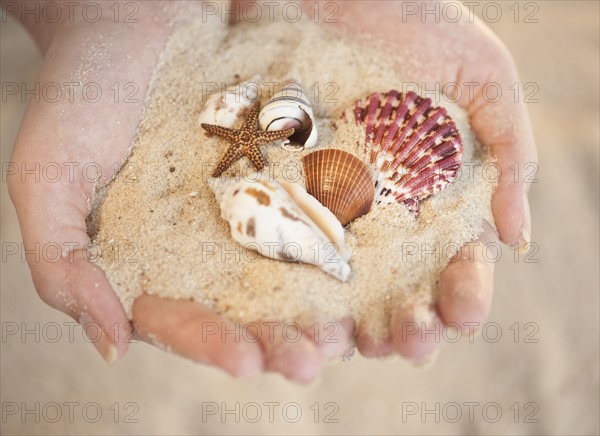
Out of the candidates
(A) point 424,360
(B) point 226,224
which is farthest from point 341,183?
(A) point 424,360

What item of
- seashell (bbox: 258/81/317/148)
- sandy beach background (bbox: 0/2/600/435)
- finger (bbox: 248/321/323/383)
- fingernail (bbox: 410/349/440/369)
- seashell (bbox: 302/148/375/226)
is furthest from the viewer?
sandy beach background (bbox: 0/2/600/435)

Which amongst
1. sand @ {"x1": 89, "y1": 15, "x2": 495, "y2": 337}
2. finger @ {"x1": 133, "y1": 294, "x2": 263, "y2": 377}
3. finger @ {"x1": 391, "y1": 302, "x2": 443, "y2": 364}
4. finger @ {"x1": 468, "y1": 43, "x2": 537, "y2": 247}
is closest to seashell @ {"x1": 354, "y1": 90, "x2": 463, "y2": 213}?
sand @ {"x1": 89, "y1": 15, "x2": 495, "y2": 337}

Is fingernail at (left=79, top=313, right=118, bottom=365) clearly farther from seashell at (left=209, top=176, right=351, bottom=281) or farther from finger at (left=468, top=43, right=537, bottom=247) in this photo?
finger at (left=468, top=43, right=537, bottom=247)

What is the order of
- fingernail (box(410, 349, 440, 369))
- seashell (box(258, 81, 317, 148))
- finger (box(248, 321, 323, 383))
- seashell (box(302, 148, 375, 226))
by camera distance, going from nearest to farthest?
1. finger (box(248, 321, 323, 383))
2. fingernail (box(410, 349, 440, 369))
3. seashell (box(302, 148, 375, 226))
4. seashell (box(258, 81, 317, 148))

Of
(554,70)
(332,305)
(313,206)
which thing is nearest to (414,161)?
(313,206)

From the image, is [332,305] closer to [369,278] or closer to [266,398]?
[369,278]

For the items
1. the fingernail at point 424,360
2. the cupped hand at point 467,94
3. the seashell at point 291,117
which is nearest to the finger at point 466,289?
the cupped hand at point 467,94

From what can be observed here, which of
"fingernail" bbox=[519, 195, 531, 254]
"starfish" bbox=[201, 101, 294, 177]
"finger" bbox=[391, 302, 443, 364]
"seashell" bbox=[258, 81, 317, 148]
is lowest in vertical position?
"finger" bbox=[391, 302, 443, 364]

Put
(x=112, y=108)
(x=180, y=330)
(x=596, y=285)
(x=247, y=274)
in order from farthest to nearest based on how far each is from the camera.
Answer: (x=596, y=285) < (x=112, y=108) < (x=247, y=274) < (x=180, y=330)
